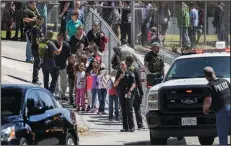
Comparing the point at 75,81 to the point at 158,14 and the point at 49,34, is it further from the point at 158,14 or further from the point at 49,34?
the point at 158,14

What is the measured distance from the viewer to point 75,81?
21281 millimetres

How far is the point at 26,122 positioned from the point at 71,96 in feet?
26.5

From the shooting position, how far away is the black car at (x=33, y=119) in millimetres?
12679

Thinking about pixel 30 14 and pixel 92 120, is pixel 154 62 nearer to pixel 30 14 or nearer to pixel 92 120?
pixel 92 120

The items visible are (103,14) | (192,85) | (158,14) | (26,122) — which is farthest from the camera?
(103,14)

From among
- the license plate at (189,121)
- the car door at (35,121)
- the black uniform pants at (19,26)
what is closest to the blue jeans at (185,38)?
the black uniform pants at (19,26)

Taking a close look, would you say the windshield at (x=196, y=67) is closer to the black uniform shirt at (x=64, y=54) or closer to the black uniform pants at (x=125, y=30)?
the black uniform shirt at (x=64, y=54)

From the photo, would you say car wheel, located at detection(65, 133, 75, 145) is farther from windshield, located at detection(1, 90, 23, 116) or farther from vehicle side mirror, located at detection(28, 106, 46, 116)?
windshield, located at detection(1, 90, 23, 116)

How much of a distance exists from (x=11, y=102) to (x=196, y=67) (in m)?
5.26

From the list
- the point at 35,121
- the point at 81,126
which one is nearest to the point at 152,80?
the point at 81,126

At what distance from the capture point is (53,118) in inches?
551

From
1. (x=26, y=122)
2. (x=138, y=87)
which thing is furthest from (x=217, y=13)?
(x=26, y=122)

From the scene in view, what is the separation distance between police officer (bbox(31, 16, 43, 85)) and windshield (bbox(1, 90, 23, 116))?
7.62 metres

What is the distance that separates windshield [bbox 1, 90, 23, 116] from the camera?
521 inches
